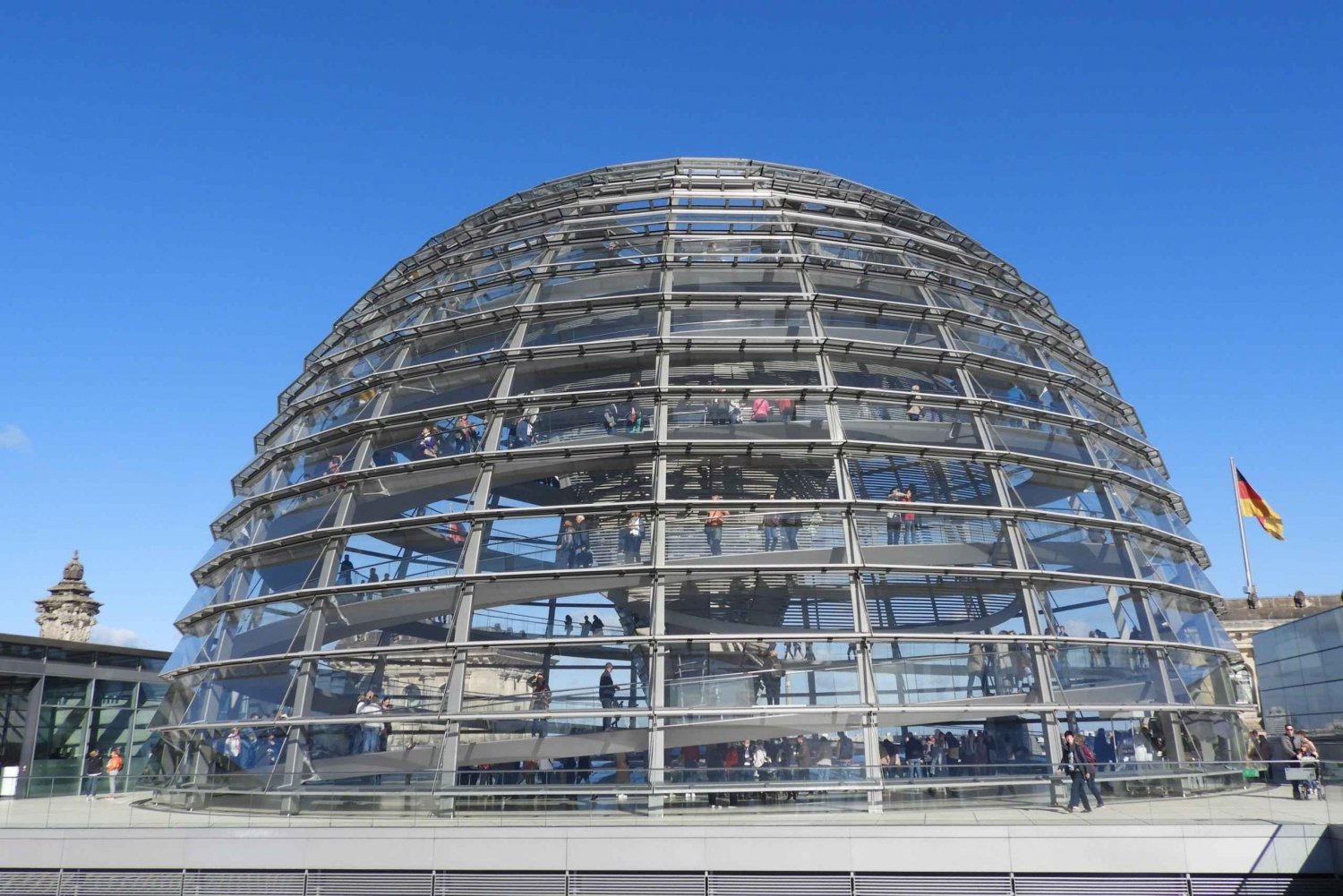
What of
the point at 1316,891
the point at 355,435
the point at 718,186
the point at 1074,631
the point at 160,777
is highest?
the point at 718,186

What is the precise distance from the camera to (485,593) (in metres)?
19.3

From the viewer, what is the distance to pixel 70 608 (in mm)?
82500

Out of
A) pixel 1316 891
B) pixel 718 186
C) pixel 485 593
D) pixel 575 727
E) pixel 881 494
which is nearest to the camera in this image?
pixel 1316 891

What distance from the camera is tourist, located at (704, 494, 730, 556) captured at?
19312mm

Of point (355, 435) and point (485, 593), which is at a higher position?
point (355, 435)

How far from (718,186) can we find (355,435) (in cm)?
1183

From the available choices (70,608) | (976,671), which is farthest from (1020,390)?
(70,608)

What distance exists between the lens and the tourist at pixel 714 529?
1931 centimetres

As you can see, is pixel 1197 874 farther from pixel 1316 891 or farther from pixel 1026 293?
pixel 1026 293

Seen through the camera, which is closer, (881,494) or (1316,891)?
(1316,891)

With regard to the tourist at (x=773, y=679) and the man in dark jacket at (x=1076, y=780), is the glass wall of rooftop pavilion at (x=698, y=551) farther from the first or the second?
the man in dark jacket at (x=1076, y=780)

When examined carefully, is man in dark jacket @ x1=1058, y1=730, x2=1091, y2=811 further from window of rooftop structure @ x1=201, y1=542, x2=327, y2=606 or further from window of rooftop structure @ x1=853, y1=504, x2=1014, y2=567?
window of rooftop structure @ x1=201, y1=542, x2=327, y2=606

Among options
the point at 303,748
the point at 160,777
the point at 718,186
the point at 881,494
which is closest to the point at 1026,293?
the point at 718,186

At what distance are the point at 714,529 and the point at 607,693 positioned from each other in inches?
138
